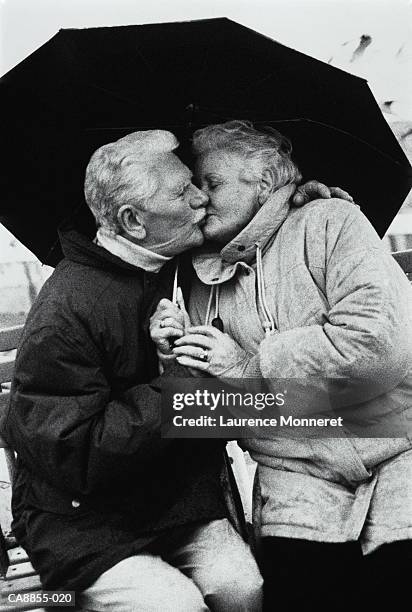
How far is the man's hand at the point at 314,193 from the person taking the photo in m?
1.43

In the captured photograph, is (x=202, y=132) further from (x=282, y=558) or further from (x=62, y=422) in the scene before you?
(x=282, y=558)

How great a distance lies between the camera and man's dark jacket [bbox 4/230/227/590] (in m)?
1.31

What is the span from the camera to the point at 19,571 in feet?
5.01

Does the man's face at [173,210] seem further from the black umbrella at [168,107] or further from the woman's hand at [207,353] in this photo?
the woman's hand at [207,353]

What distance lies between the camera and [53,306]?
1.35 meters

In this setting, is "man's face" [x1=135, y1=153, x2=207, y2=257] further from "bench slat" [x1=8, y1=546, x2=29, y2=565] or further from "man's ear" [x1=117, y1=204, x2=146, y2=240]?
"bench slat" [x1=8, y1=546, x2=29, y2=565]

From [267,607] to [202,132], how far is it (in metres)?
0.89

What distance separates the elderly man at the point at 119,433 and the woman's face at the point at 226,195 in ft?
0.10

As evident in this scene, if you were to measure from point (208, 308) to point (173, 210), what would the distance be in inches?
7.9

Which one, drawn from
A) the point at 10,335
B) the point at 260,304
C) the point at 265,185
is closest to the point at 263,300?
the point at 260,304

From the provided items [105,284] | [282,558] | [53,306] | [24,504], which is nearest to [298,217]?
[105,284]

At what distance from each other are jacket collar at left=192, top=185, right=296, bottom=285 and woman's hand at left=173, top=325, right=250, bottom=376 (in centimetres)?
12

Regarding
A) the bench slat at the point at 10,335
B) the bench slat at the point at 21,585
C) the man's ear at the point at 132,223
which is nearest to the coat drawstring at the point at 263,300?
the man's ear at the point at 132,223

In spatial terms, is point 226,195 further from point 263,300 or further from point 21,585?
point 21,585
